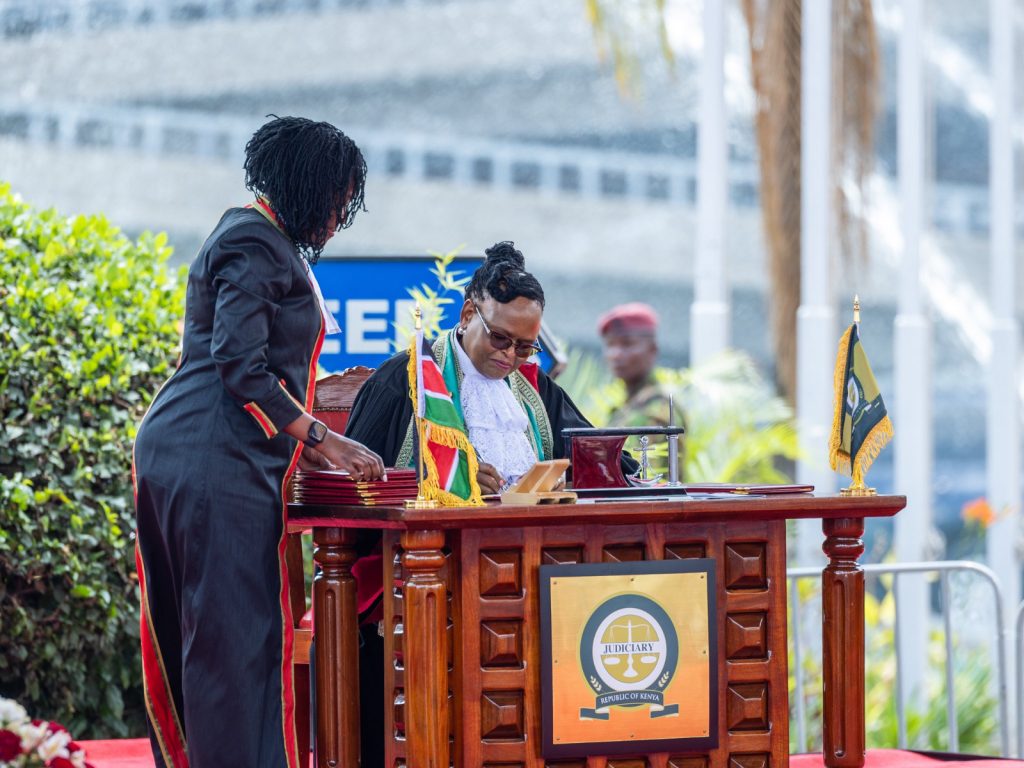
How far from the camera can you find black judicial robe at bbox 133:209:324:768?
12.9 feet

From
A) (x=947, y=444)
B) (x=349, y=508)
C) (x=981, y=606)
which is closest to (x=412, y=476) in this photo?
(x=349, y=508)

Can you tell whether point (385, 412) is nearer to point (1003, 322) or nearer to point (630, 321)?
point (630, 321)

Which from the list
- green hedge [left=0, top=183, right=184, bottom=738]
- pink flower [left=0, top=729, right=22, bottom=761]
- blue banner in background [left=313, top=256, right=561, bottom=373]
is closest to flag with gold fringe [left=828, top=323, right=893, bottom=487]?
blue banner in background [left=313, top=256, right=561, bottom=373]

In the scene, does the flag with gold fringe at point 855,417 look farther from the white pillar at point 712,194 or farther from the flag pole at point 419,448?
the white pillar at point 712,194

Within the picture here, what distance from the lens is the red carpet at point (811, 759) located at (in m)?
4.97

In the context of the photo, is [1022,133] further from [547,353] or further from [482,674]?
[482,674]

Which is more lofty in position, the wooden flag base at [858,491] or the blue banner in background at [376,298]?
the blue banner in background at [376,298]

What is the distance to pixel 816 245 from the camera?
921 cm

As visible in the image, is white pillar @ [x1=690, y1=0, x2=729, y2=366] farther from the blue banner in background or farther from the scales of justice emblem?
the scales of justice emblem

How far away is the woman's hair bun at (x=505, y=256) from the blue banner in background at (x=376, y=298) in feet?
3.83

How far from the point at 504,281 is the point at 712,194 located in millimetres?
4592

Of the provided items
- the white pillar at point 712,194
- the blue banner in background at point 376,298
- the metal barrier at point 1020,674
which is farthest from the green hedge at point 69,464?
the white pillar at point 712,194

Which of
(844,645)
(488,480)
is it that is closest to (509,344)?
(488,480)

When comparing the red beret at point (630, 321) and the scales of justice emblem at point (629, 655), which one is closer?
the scales of justice emblem at point (629, 655)
